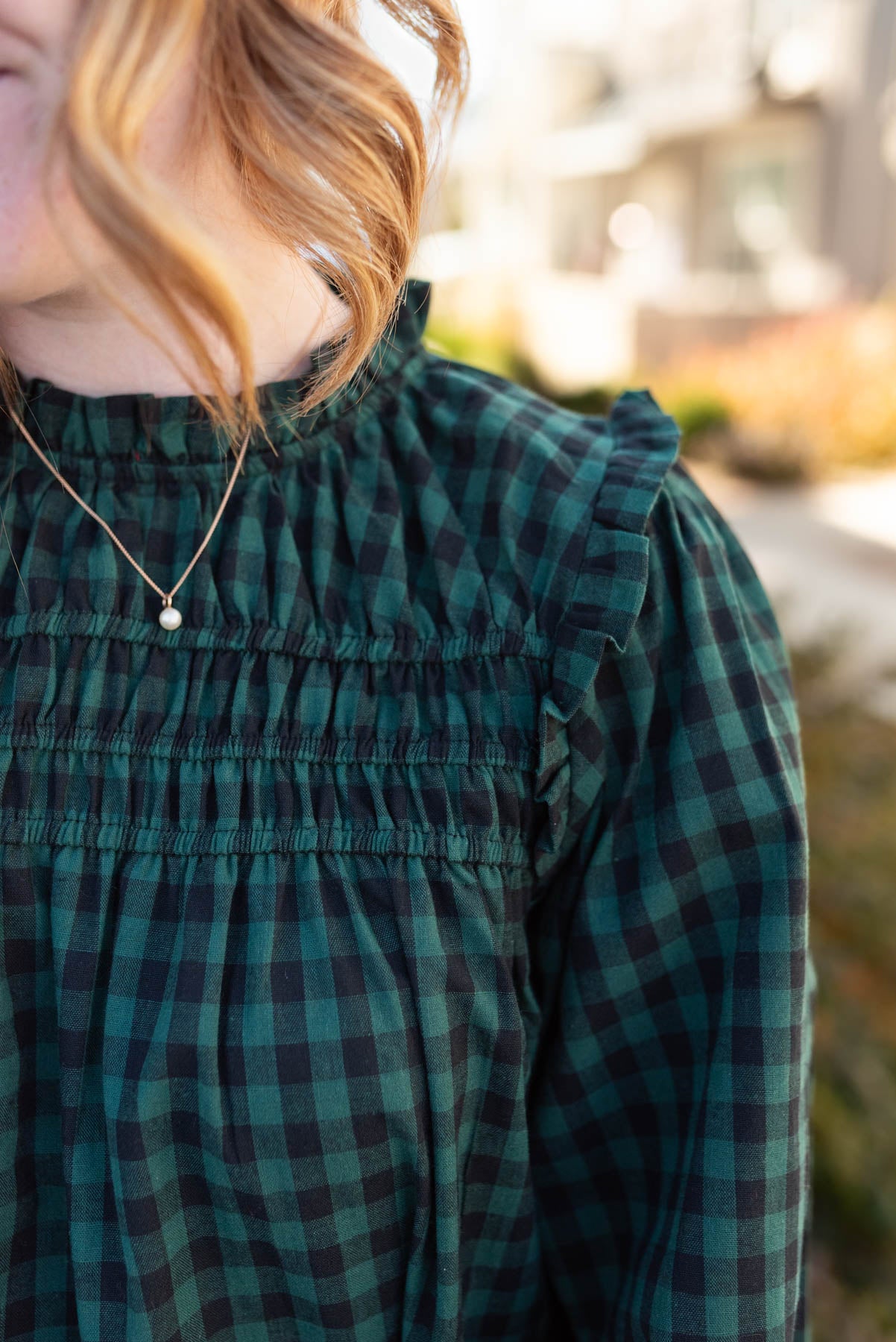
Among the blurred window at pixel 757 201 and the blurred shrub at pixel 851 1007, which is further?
the blurred window at pixel 757 201

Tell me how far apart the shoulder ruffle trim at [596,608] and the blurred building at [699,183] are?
1031 cm

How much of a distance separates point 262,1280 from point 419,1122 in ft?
0.67

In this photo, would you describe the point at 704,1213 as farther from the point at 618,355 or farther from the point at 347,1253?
the point at 618,355

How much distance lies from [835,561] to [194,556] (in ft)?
18.6

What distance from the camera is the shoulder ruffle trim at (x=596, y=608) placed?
0.85 meters

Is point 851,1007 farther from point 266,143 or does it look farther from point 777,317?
point 777,317

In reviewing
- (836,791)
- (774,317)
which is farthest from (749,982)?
(774,317)

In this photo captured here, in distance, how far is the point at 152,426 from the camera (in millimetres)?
920

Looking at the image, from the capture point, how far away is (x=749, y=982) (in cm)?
86

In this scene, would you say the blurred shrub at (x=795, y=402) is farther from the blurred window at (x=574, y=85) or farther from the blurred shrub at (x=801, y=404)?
the blurred window at (x=574, y=85)

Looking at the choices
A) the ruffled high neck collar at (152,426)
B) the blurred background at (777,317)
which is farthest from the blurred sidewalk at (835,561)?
the ruffled high neck collar at (152,426)

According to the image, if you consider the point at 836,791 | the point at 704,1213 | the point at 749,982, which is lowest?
the point at 704,1213

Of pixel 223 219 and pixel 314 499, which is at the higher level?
pixel 223 219

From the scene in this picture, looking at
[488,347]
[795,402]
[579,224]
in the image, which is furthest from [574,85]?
[795,402]
